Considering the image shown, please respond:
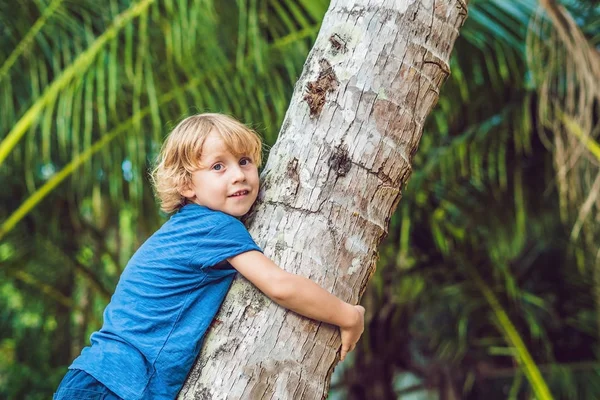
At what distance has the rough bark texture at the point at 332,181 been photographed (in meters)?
1.34

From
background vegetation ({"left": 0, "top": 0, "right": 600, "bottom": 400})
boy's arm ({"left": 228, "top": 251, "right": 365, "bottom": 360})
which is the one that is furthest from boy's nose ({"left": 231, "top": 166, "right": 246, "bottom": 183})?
background vegetation ({"left": 0, "top": 0, "right": 600, "bottom": 400})

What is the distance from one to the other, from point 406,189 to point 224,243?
105 inches

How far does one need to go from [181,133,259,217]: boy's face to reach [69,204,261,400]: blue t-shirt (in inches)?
1.0

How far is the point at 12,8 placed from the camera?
3.49 metres

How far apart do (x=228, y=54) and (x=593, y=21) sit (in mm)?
1986

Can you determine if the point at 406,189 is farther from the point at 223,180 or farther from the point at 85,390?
the point at 85,390

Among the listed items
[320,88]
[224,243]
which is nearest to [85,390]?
[224,243]

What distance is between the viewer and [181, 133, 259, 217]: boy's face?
149 cm

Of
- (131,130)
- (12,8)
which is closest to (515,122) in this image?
(131,130)

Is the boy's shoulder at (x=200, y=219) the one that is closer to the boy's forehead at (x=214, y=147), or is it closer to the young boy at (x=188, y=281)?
the young boy at (x=188, y=281)

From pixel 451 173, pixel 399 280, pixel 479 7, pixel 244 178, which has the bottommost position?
pixel 399 280

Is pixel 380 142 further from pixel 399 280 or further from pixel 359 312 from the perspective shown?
pixel 399 280

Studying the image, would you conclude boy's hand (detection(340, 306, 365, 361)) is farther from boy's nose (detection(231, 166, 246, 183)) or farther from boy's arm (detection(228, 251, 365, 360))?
boy's nose (detection(231, 166, 246, 183))

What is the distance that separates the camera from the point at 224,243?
1426 millimetres
